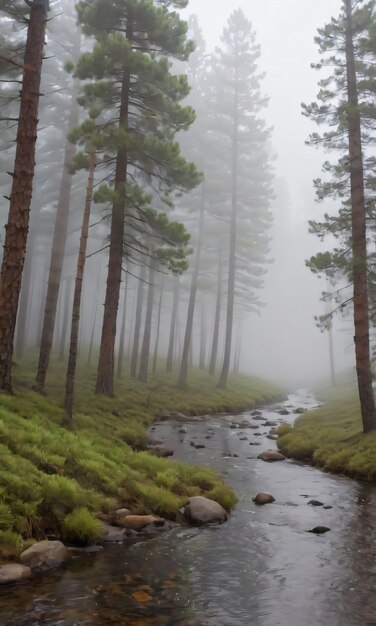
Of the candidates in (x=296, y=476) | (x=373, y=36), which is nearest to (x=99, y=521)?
(x=296, y=476)

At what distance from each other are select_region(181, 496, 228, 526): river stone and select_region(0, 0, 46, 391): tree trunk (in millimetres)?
5135

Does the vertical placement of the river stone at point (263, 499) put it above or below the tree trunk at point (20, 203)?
below

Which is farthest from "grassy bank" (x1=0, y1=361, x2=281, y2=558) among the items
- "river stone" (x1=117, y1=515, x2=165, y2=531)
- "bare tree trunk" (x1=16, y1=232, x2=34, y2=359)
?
"bare tree trunk" (x1=16, y1=232, x2=34, y2=359)

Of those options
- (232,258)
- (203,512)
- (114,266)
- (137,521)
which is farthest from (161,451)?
(232,258)

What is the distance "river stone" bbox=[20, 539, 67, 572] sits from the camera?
5.40 metres

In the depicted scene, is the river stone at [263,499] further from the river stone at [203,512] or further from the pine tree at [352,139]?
the pine tree at [352,139]

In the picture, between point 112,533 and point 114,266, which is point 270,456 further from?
point 114,266

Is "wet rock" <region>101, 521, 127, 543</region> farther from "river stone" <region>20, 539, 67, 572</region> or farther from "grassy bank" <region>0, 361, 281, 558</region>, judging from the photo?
"river stone" <region>20, 539, 67, 572</region>

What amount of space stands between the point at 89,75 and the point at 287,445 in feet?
46.1

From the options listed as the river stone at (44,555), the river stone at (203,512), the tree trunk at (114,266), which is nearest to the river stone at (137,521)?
the river stone at (203,512)

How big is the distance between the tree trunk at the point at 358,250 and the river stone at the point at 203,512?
7279mm

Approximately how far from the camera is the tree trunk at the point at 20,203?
10344 mm

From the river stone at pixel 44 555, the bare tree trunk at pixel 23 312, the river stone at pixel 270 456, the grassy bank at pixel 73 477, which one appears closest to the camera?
the river stone at pixel 44 555

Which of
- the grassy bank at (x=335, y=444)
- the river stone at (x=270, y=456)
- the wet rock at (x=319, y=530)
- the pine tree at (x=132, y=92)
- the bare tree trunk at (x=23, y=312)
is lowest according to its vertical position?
the wet rock at (x=319, y=530)
